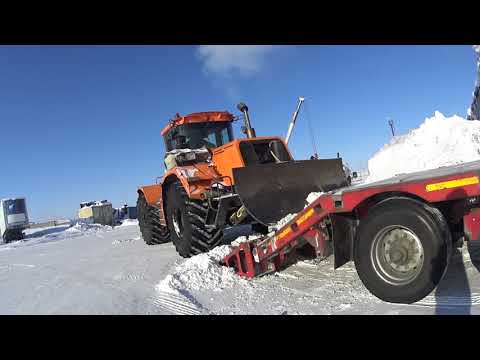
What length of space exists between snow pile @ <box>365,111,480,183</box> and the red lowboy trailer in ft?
20.6

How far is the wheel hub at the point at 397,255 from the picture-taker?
334cm

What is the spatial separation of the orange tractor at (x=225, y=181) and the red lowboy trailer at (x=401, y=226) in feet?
5.31

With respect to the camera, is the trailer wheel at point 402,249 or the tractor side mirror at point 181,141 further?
the tractor side mirror at point 181,141

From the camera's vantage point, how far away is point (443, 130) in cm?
1259

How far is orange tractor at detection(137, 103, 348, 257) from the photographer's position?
5.75 meters

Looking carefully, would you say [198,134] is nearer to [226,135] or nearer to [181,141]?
[181,141]

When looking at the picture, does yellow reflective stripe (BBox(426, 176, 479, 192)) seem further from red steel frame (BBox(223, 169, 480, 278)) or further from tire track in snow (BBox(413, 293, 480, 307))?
tire track in snow (BBox(413, 293, 480, 307))

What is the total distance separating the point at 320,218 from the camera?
3992 millimetres

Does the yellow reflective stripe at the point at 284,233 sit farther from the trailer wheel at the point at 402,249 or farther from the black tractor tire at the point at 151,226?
the black tractor tire at the point at 151,226

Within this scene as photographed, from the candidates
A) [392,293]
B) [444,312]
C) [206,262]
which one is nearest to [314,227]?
[392,293]

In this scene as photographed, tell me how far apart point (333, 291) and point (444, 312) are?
1207mm

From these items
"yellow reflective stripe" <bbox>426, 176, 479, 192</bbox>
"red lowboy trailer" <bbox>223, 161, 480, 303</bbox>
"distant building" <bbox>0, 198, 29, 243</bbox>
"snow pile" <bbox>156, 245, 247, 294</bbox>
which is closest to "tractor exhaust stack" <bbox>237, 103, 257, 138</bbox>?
"snow pile" <bbox>156, 245, 247, 294</bbox>

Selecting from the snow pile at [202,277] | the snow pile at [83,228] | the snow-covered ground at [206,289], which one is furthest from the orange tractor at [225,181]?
the snow pile at [83,228]

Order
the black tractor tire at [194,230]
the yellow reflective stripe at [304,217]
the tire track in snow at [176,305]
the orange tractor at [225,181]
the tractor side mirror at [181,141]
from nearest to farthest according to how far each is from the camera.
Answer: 1. the tire track in snow at [176,305]
2. the yellow reflective stripe at [304,217]
3. the orange tractor at [225,181]
4. the black tractor tire at [194,230]
5. the tractor side mirror at [181,141]
